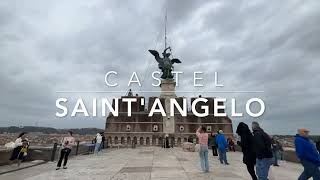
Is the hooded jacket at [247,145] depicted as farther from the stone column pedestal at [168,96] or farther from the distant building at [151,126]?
the stone column pedestal at [168,96]

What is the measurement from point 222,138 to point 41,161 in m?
9.45

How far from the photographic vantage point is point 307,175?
883 centimetres

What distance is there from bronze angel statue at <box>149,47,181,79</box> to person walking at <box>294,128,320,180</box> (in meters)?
47.9

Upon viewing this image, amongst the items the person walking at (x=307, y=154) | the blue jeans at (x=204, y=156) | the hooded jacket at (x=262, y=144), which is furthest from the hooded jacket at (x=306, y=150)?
the blue jeans at (x=204, y=156)

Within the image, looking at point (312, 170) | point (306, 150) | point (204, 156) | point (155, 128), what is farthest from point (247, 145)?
point (155, 128)

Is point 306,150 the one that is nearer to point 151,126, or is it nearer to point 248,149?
point 248,149

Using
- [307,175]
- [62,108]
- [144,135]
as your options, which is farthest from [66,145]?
[144,135]

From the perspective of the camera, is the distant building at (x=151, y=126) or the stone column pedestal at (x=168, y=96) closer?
the distant building at (x=151, y=126)

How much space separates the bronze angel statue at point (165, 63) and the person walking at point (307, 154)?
47.9m

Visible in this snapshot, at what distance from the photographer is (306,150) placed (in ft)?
28.7

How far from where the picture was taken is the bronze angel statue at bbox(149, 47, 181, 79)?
2229 inches

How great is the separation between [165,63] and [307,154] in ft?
159

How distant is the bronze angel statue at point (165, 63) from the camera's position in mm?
56612

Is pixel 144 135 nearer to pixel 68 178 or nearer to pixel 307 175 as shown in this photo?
pixel 68 178
